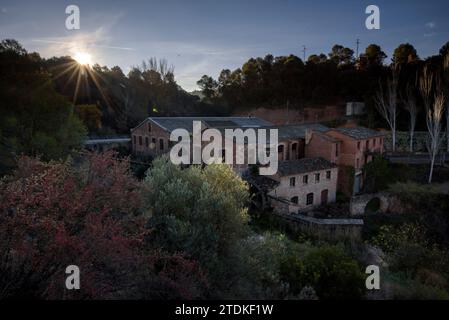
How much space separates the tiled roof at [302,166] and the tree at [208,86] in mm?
33773

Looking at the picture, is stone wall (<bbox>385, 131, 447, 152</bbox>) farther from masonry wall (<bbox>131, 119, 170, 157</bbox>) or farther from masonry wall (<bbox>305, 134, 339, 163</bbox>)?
masonry wall (<bbox>131, 119, 170, 157</bbox>)

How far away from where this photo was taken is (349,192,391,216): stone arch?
2039 cm

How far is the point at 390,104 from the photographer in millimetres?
28938

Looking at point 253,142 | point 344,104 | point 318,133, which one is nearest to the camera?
point 253,142

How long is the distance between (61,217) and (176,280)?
2.37m

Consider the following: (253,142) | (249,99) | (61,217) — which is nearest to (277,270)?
(61,217)

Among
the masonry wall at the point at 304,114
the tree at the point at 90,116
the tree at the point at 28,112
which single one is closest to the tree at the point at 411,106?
the masonry wall at the point at 304,114

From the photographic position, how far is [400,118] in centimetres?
3319

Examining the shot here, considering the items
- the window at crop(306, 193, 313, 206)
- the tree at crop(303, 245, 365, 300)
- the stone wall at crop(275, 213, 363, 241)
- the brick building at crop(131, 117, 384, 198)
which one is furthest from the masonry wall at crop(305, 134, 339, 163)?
the tree at crop(303, 245, 365, 300)

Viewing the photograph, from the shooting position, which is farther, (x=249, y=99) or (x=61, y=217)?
(x=249, y=99)

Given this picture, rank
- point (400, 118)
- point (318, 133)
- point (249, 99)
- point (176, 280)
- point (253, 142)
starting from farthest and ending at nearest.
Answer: point (249, 99), point (400, 118), point (318, 133), point (253, 142), point (176, 280)

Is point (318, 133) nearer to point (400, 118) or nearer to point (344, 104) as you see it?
point (400, 118)

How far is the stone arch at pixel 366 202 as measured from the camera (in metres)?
20.4
